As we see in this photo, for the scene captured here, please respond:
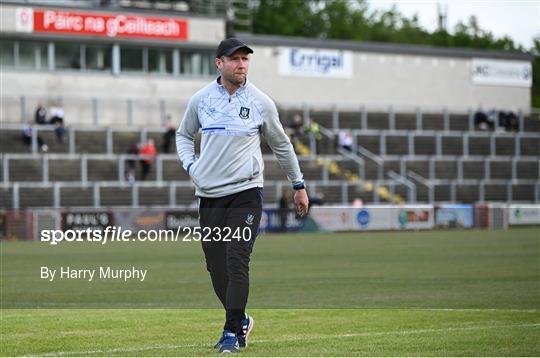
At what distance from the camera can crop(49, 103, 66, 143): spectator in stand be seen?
51.5 meters

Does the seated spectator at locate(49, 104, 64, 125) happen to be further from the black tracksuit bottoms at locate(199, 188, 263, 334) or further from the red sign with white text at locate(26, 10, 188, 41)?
the black tracksuit bottoms at locate(199, 188, 263, 334)

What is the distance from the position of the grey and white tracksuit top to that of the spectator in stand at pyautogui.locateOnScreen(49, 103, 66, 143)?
41472 millimetres

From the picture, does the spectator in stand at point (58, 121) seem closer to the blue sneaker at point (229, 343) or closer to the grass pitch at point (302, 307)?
the grass pitch at point (302, 307)

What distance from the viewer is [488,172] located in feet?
206

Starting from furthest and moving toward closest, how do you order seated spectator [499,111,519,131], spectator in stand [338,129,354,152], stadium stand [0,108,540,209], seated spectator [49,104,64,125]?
seated spectator [499,111,519,131] < spectator in stand [338,129,354,152] < seated spectator [49,104,64,125] < stadium stand [0,108,540,209]

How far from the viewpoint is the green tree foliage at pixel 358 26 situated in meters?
95.4

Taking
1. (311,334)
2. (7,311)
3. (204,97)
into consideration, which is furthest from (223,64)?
(7,311)

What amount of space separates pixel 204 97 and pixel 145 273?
1238 cm

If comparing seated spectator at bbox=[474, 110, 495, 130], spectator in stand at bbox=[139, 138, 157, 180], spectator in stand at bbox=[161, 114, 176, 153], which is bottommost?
spectator in stand at bbox=[139, 138, 157, 180]

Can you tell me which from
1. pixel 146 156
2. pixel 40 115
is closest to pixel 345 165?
pixel 146 156

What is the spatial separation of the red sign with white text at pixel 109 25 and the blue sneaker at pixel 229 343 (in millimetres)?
49222

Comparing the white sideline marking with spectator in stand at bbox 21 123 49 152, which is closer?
the white sideline marking

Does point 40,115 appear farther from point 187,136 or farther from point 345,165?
point 187,136

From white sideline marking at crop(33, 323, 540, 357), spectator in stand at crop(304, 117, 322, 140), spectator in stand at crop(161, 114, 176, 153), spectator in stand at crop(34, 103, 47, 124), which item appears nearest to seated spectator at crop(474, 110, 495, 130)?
spectator in stand at crop(304, 117, 322, 140)
